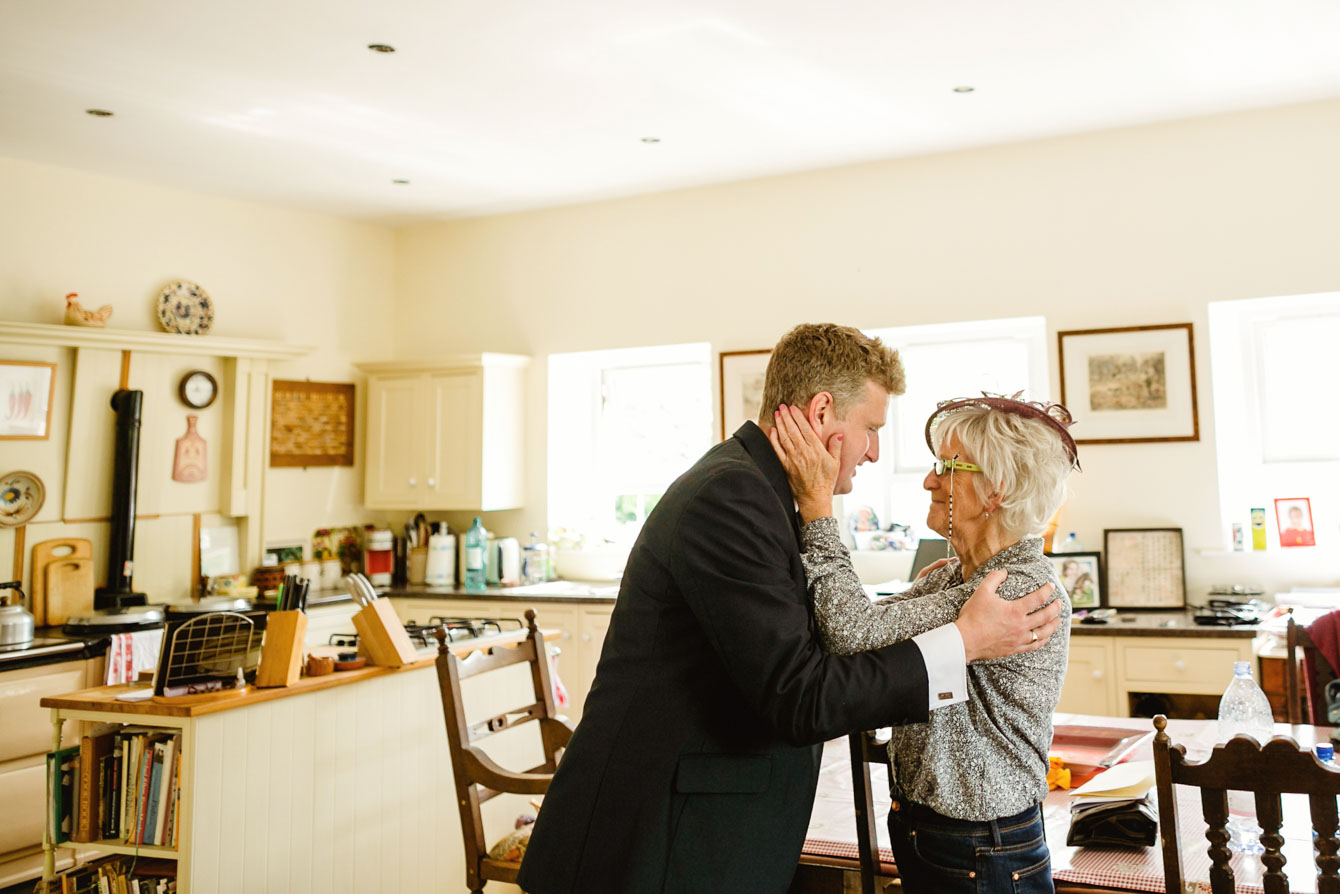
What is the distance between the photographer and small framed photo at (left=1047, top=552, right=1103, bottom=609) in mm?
4445

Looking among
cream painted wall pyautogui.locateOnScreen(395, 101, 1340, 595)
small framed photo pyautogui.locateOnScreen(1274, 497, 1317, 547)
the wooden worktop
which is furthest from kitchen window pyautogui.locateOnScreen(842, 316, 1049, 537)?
the wooden worktop

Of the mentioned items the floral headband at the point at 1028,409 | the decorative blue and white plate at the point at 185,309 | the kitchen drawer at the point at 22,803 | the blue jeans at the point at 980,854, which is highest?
the decorative blue and white plate at the point at 185,309

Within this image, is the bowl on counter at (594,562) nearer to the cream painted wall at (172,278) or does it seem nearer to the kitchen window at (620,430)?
the kitchen window at (620,430)

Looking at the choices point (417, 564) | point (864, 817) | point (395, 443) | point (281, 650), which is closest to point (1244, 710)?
point (864, 817)

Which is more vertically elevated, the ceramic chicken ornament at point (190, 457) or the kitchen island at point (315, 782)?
the ceramic chicken ornament at point (190, 457)

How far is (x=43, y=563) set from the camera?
15.3 ft

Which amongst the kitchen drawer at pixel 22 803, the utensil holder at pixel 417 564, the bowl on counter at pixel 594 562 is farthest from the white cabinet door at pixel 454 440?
the kitchen drawer at pixel 22 803

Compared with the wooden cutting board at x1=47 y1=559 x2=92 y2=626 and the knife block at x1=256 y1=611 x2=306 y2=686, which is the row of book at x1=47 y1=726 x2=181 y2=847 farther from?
the wooden cutting board at x1=47 y1=559 x2=92 y2=626

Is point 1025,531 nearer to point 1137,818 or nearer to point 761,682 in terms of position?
point 761,682

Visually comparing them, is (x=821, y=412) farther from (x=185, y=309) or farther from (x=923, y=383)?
(x=185, y=309)

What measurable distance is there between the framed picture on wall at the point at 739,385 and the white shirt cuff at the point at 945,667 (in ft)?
12.8

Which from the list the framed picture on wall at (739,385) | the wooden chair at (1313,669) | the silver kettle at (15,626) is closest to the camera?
the wooden chair at (1313,669)

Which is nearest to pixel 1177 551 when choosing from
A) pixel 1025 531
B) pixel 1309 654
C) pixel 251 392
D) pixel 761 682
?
pixel 1309 654

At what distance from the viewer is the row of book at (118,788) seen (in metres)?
2.67
